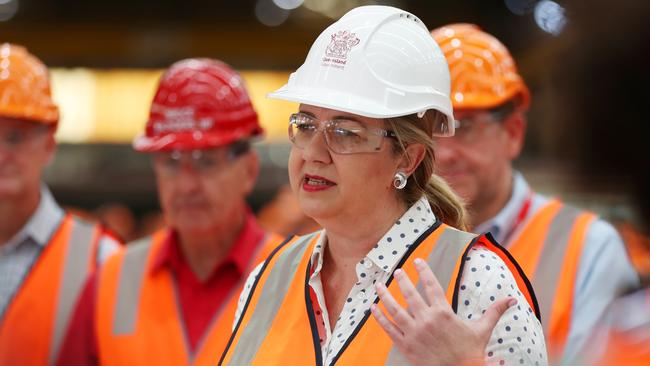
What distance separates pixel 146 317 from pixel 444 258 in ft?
6.30

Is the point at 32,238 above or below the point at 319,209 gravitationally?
below

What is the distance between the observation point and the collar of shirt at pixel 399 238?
242 centimetres

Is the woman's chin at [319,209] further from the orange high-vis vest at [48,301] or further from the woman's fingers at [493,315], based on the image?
the orange high-vis vest at [48,301]

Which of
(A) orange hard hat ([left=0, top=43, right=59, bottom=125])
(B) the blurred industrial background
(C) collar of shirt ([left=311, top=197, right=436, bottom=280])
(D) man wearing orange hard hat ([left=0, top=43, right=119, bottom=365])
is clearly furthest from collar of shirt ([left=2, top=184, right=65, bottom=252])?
(B) the blurred industrial background

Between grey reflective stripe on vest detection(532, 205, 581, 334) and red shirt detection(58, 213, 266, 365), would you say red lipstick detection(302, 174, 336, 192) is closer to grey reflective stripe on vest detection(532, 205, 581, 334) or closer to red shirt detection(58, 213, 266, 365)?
grey reflective stripe on vest detection(532, 205, 581, 334)

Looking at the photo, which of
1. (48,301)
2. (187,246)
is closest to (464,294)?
(187,246)

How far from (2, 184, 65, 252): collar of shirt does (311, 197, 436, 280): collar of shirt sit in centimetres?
224

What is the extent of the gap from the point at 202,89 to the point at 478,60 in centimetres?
115

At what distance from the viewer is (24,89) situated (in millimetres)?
4504

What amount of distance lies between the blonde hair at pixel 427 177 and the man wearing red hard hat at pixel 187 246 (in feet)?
4.53

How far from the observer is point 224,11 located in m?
14.5

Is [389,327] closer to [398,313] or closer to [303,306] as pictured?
[398,313]

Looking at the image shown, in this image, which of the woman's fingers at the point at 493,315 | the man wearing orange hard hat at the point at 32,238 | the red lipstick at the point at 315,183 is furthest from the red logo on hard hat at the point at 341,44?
the man wearing orange hard hat at the point at 32,238

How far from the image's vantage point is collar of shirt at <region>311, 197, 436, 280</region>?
2416 mm
